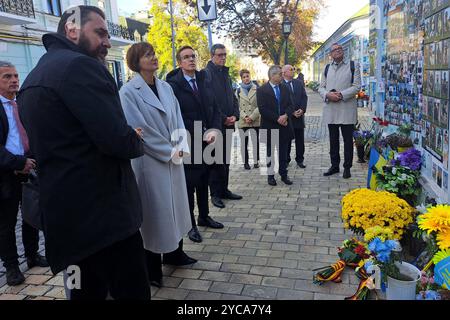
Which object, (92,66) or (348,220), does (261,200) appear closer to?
(348,220)

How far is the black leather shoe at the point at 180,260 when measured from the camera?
345 cm

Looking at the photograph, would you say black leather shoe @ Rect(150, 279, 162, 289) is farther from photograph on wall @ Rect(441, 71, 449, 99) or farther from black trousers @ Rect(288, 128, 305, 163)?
black trousers @ Rect(288, 128, 305, 163)

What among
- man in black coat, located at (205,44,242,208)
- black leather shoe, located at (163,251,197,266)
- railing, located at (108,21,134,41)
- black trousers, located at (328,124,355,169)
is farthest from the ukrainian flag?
railing, located at (108,21,134,41)

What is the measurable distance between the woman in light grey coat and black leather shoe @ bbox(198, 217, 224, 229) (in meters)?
1.29

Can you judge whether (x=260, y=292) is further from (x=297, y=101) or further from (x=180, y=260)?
(x=297, y=101)

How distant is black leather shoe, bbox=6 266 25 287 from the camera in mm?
3301

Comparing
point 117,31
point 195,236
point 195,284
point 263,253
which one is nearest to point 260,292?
point 195,284

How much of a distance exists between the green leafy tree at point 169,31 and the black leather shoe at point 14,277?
97.2 ft

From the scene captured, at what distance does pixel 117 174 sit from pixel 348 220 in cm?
205

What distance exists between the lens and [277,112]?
5.89 m

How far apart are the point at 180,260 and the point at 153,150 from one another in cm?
115

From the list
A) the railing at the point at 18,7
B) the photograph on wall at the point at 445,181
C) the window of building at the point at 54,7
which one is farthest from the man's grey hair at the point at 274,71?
the window of building at the point at 54,7

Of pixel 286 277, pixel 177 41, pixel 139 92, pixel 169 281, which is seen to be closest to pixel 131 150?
pixel 139 92

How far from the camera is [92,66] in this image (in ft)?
5.98
